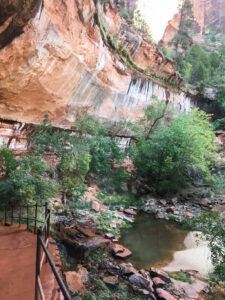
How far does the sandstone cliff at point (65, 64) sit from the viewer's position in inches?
316

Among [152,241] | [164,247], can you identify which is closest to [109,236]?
[152,241]

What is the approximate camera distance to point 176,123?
15.1m

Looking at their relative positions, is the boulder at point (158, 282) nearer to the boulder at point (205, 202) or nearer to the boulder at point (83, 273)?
the boulder at point (83, 273)

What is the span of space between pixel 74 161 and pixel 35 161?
2.51m

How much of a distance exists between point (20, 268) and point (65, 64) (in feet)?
31.5

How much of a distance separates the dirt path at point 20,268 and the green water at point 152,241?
3854mm

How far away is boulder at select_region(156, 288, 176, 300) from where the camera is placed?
495 centimetres

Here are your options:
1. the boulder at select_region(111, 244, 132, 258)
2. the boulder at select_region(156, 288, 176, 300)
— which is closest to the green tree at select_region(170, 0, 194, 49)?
the boulder at select_region(111, 244, 132, 258)

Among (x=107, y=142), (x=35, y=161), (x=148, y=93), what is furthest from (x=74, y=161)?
(x=148, y=93)

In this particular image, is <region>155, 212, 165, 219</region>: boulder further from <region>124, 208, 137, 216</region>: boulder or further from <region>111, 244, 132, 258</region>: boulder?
<region>111, 244, 132, 258</region>: boulder

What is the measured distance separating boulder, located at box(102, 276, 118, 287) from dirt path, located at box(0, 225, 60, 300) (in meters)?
1.96

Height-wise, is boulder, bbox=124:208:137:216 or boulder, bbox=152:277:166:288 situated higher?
boulder, bbox=124:208:137:216

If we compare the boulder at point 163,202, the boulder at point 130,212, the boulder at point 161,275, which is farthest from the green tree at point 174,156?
the boulder at point 161,275

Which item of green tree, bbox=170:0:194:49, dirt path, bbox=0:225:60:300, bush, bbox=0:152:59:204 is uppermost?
green tree, bbox=170:0:194:49
